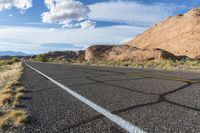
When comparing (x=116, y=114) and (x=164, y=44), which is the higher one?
(x=164, y=44)

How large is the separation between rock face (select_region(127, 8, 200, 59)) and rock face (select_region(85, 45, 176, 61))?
7.72m

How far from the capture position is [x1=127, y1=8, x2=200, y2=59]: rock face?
59.8 metres

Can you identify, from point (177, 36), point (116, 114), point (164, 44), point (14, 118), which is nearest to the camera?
point (116, 114)

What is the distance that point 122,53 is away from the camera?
222ft

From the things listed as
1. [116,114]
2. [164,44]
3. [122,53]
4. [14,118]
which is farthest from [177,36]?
[14,118]

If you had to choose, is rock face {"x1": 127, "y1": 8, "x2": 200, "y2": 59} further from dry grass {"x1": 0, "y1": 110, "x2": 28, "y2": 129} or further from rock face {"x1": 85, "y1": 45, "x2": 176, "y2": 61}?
dry grass {"x1": 0, "y1": 110, "x2": 28, "y2": 129}

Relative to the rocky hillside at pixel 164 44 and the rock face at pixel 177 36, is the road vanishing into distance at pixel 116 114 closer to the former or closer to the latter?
the rocky hillside at pixel 164 44

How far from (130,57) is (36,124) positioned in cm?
5877

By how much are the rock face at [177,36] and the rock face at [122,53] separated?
7722mm

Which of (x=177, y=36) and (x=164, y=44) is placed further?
(x=164, y=44)

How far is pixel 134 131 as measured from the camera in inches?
149

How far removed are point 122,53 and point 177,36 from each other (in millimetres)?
14823

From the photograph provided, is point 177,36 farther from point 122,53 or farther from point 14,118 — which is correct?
point 14,118

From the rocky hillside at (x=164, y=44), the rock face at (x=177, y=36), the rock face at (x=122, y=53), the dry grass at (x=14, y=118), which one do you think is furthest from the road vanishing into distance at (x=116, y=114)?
the rock face at (x=177, y=36)
